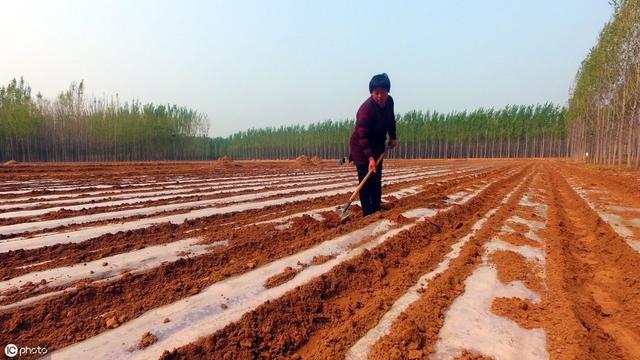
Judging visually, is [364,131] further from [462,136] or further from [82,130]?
[462,136]

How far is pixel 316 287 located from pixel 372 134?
3.25 metres

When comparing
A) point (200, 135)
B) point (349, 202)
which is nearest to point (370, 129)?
point (349, 202)

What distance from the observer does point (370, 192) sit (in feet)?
18.3

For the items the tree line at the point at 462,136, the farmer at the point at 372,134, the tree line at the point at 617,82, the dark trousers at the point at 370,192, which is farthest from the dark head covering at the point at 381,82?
the tree line at the point at 462,136

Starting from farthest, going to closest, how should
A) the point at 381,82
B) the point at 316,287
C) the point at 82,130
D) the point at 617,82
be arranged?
1. the point at 82,130
2. the point at 617,82
3. the point at 381,82
4. the point at 316,287

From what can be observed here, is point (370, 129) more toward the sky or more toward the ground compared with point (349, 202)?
more toward the sky

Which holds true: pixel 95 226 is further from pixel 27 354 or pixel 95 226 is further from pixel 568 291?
pixel 568 291

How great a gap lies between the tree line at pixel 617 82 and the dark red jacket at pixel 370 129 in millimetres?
18681

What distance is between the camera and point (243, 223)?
15.6 feet

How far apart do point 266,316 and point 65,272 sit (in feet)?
5.67

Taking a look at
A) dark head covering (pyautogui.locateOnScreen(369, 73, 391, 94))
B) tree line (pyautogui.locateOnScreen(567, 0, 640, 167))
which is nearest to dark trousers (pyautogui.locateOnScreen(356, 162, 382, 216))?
dark head covering (pyautogui.locateOnScreen(369, 73, 391, 94))

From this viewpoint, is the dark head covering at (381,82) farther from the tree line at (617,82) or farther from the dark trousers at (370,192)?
the tree line at (617,82)

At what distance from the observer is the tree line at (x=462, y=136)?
56750 millimetres

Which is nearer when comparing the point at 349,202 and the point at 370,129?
the point at 349,202
